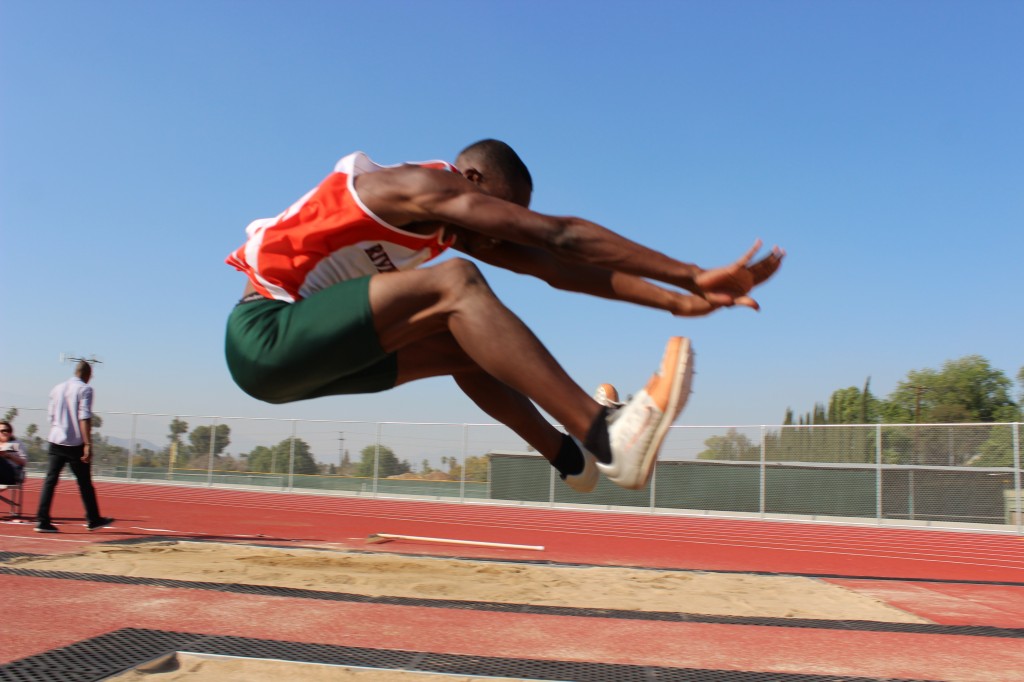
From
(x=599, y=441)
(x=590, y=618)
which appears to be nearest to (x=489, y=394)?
(x=599, y=441)

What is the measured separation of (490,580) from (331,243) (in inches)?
171

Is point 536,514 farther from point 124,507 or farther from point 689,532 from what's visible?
point 124,507

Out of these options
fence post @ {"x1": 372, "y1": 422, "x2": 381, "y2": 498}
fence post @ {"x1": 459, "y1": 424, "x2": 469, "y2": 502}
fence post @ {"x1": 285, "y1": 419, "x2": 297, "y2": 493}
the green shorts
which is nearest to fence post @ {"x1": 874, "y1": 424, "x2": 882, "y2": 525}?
fence post @ {"x1": 459, "y1": 424, "x2": 469, "y2": 502}

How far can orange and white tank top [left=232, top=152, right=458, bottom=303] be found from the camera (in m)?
2.34

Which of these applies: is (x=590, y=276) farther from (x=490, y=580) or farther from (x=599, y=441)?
(x=490, y=580)

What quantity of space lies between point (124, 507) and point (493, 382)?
11.6m

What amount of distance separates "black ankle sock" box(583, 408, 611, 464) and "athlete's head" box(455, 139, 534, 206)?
2.68ft

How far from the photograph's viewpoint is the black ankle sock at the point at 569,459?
8.95ft

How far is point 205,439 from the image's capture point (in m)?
18.3

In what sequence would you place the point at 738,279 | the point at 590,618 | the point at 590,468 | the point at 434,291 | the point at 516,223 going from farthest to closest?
the point at 590,618, the point at 590,468, the point at 738,279, the point at 434,291, the point at 516,223

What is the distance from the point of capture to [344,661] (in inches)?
144

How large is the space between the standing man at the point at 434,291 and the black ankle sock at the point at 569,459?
2 centimetres

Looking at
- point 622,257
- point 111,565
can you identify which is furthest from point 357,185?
point 111,565

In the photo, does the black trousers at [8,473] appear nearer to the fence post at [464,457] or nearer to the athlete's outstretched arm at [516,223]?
the athlete's outstretched arm at [516,223]
